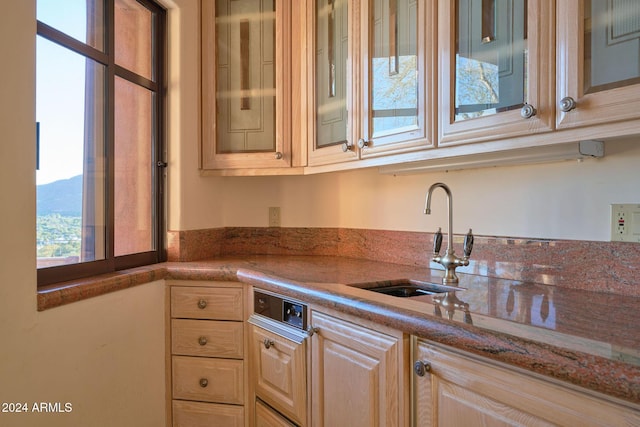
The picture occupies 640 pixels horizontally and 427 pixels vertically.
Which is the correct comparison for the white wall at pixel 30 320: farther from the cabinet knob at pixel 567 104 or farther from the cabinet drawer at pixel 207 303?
the cabinet knob at pixel 567 104

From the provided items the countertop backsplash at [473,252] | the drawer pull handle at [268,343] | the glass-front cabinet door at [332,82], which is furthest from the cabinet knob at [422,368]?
the glass-front cabinet door at [332,82]

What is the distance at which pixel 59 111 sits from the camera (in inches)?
56.4

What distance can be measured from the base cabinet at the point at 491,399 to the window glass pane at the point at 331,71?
102cm

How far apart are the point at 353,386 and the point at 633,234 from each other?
35.2 inches

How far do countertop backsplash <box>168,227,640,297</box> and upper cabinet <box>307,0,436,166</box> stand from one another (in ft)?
1.52

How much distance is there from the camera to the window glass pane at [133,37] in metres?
1.73

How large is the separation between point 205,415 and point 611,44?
75.0 inches

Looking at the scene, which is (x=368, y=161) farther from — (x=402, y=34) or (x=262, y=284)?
(x=262, y=284)

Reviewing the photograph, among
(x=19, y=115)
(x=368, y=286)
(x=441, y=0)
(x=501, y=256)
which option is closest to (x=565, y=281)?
(x=501, y=256)

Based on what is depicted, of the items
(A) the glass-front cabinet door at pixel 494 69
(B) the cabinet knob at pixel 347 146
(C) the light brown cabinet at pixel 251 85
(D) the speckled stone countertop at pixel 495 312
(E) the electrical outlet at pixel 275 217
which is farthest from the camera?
(E) the electrical outlet at pixel 275 217

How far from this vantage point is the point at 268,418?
1.62 metres

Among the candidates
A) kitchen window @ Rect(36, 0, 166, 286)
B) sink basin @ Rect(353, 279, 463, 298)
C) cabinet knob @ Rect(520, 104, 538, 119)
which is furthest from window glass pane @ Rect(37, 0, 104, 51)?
cabinet knob @ Rect(520, 104, 538, 119)

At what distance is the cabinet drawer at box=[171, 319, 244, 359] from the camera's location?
1742mm

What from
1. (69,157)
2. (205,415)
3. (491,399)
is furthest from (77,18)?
(491,399)
